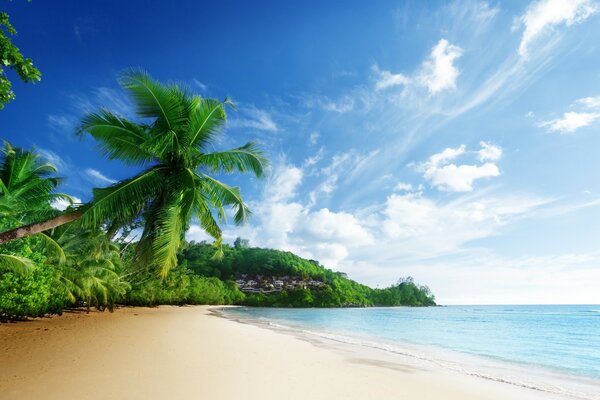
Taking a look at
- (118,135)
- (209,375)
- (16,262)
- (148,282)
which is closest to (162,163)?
→ (118,135)

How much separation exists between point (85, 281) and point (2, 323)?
14.8 feet

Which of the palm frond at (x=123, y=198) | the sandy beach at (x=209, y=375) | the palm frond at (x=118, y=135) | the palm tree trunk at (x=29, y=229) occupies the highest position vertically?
the palm frond at (x=118, y=135)

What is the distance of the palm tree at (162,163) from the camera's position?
7.56 meters

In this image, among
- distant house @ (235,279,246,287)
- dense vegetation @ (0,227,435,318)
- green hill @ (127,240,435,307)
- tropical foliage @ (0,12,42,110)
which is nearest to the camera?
tropical foliage @ (0,12,42,110)

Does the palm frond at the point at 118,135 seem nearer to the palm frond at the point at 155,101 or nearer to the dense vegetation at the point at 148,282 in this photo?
the palm frond at the point at 155,101

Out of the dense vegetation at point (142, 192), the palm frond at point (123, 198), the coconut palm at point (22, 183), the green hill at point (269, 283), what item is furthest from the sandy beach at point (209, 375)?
the green hill at point (269, 283)

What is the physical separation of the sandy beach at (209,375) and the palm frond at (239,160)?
521 cm

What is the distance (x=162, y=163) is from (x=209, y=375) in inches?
212

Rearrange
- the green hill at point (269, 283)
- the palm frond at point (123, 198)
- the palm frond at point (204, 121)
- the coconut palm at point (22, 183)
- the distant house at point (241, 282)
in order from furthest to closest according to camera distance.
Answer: the distant house at point (241, 282) → the green hill at point (269, 283) → the coconut palm at point (22, 183) → the palm frond at point (204, 121) → the palm frond at point (123, 198)

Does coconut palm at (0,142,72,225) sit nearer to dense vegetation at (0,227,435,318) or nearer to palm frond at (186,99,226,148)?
dense vegetation at (0,227,435,318)

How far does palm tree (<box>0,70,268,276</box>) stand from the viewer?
7.56m

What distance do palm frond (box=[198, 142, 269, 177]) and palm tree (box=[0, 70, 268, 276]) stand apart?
26 millimetres

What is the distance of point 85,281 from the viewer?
20078mm

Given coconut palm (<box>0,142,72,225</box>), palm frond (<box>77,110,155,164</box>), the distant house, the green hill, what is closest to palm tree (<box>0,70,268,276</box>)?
palm frond (<box>77,110,155,164</box>)
